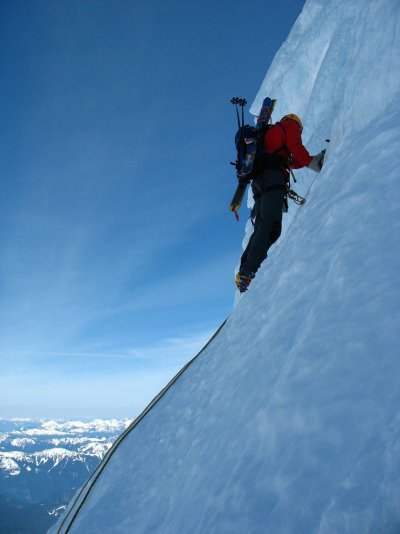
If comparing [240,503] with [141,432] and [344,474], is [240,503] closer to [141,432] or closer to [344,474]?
[344,474]

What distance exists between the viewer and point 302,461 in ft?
4.33

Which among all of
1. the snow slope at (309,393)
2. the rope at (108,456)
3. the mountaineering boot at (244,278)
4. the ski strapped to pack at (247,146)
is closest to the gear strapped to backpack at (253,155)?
the ski strapped to pack at (247,146)

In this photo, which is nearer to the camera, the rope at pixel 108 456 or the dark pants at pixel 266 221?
the rope at pixel 108 456

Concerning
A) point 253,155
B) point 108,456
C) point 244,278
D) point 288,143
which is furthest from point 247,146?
point 108,456

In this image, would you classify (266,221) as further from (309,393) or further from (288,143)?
(309,393)

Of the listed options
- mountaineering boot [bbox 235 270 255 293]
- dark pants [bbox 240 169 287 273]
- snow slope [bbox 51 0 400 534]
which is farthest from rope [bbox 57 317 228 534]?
dark pants [bbox 240 169 287 273]

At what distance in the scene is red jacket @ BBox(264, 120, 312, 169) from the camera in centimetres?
503

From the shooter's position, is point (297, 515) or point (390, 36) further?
point (390, 36)

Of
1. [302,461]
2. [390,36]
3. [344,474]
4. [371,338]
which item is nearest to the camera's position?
[344,474]

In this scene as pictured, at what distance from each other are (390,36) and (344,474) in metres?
3.83

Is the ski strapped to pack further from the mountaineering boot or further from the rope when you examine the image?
the rope

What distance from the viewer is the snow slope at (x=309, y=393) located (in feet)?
3.92

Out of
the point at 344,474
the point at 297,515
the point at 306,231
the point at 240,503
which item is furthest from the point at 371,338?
the point at 306,231

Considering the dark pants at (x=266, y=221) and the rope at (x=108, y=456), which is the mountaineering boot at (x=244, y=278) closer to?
the dark pants at (x=266, y=221)
